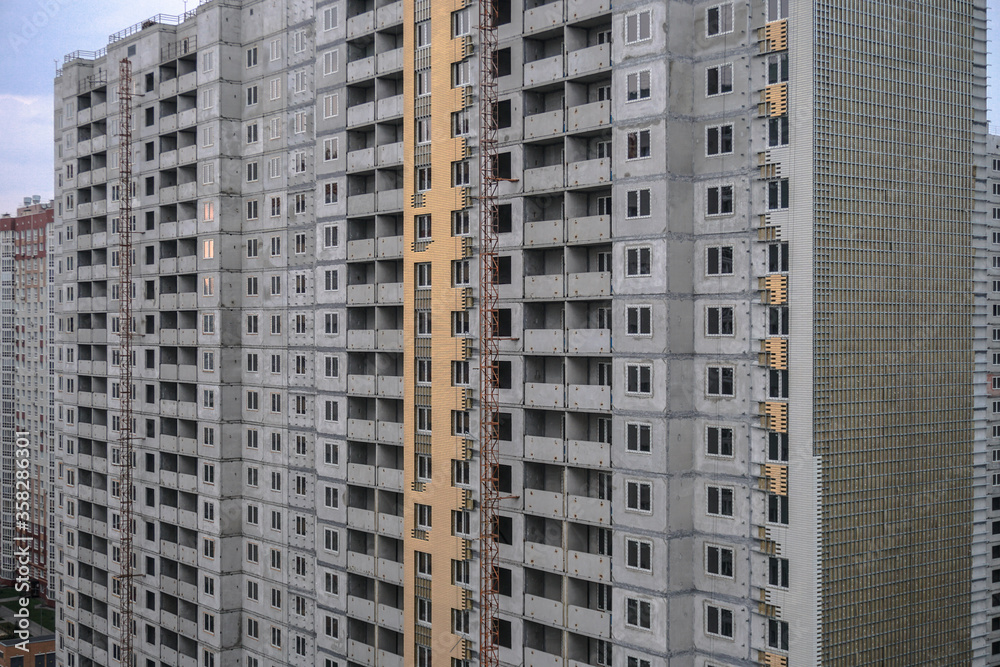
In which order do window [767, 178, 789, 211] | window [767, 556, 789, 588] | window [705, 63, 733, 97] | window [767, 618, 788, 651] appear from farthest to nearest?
window [705, 63, 733, 97] < window [767, 178, 789, 211] < window [767, 556, 789, 588] < window [767, 618, 788, 651]

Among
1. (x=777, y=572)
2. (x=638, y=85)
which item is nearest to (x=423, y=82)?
(x=638, y=85)

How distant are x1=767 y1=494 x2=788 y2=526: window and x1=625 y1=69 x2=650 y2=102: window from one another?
65.6 ft

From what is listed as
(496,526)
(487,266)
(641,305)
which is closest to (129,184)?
(487,266)

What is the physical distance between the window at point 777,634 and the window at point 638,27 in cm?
2817

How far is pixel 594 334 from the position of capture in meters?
51.5

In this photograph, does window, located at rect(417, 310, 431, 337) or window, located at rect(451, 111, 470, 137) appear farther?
window, located at rect(417, 310, 431, 337)

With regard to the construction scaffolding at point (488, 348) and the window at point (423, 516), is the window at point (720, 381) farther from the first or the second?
the window at point (423, 516)

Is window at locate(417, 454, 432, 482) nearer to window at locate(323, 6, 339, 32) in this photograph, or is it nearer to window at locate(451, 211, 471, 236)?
window at locate(451, 211, 471, 236)

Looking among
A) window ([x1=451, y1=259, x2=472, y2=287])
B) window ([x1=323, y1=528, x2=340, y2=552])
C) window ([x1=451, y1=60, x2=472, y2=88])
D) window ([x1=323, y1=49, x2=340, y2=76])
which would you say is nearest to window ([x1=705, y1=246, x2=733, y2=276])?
window ([x1=451, y1=259, x2=472, y2=287])

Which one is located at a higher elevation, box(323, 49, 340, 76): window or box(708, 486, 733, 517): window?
box(323, 49, 340, 76): window

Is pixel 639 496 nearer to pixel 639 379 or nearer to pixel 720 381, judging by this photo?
pixel 639 379

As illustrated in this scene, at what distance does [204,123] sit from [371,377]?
2968cm

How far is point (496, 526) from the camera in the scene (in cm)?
5588

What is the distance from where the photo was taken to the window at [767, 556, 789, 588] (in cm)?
4494
